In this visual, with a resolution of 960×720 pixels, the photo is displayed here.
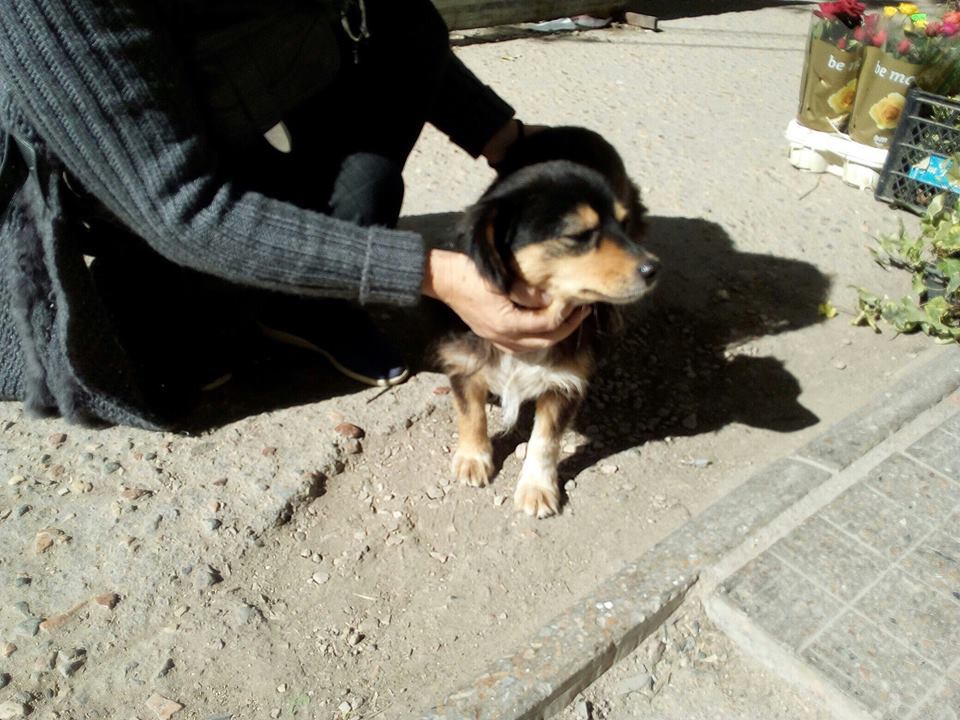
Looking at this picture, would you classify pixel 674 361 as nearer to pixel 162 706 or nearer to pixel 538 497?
pixel 538 497

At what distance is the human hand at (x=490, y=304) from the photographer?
1.97m

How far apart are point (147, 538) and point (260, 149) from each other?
1.00 m

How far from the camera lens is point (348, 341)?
2.69 m

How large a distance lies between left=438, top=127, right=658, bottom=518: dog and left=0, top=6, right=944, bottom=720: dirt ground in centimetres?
14

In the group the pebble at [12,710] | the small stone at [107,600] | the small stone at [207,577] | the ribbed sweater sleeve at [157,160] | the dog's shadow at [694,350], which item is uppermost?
the ribbed sweater sleeve at [157,160]

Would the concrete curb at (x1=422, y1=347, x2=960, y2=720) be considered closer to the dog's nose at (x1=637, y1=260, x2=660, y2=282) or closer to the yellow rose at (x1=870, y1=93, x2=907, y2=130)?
the dog's nose at (x1=637, y1=260, x2=660, y2=282)

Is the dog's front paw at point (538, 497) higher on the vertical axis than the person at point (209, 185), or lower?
lower

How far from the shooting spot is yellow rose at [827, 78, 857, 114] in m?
4.00

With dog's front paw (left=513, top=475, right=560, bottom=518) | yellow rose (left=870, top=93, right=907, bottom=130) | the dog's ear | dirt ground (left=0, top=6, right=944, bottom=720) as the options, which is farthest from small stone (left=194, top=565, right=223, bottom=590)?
yellow rose (left=870, top=93, right=907, bottom=130)

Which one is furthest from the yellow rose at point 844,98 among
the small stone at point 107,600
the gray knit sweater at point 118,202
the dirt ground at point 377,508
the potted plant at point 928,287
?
the small stone at point 107,600

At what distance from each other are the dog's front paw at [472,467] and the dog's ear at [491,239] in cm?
58

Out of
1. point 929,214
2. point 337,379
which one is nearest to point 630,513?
point 337,379

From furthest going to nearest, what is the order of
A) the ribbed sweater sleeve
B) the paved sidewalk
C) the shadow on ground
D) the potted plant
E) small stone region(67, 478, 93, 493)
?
the potted plant, the shadow on ground, small stone region(67, 478, 93, 493), the paved sidewalk, the ribbed sweater sleeve

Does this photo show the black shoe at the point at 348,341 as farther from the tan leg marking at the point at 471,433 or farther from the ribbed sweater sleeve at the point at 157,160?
the ribbed sweater sleeve at the point at 157,160
